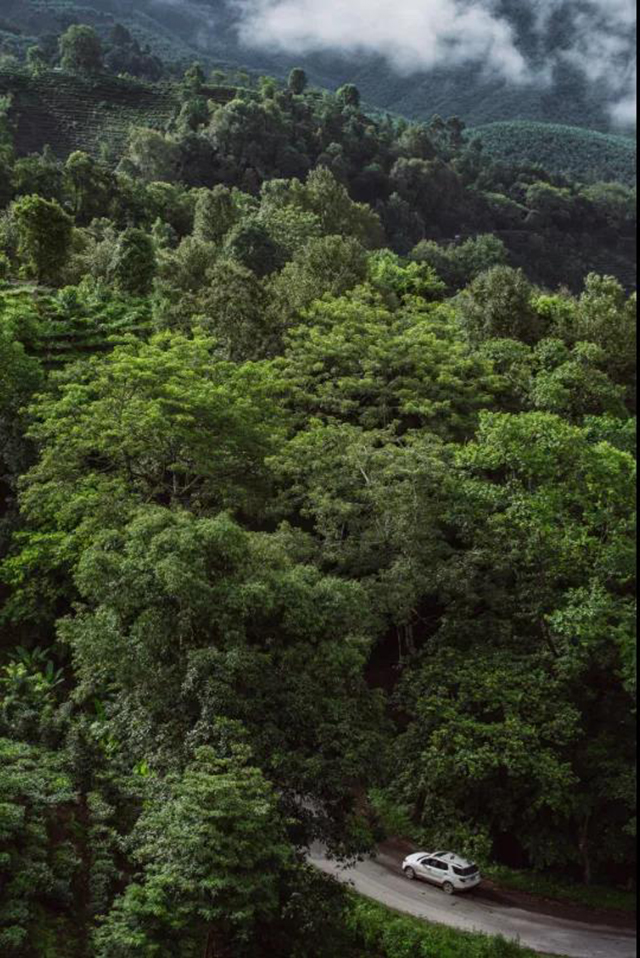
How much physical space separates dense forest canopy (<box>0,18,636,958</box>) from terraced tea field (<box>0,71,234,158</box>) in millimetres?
62052

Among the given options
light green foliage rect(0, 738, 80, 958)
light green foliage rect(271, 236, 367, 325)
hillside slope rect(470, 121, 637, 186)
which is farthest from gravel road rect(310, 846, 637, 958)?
hillside slope rect(470, 121, 637, 186)

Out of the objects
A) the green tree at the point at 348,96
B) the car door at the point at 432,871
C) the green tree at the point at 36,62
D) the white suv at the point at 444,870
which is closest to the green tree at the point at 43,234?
the white suv at the point at 444,870

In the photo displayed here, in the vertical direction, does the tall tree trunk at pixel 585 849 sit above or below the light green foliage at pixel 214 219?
below

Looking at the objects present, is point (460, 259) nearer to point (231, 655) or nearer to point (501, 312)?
point (501, 312)

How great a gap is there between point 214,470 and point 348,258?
1445 centimetres

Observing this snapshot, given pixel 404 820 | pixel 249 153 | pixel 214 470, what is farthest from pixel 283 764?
pixel 249 153

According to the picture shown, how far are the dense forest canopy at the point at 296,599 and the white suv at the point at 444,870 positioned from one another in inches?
20.1

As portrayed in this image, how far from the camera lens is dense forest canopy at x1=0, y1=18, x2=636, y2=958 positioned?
13.9m

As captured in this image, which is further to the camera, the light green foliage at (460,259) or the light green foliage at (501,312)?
the light green foliage at (460,259)

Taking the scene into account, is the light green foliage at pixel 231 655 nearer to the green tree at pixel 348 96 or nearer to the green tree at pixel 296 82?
the green tree at pixel 296 82

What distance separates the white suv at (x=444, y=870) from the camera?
17969mm

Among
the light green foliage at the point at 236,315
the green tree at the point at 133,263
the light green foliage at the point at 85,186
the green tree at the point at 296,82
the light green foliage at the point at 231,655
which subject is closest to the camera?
the light green foliage at the point at 231,655

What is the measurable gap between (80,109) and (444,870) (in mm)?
94620

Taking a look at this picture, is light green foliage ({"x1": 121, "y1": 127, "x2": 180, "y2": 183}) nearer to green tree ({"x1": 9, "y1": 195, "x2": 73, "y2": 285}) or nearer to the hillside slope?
green tree ({"x1": 9, "y1": 195, "x2": 73, "y2": 285})
